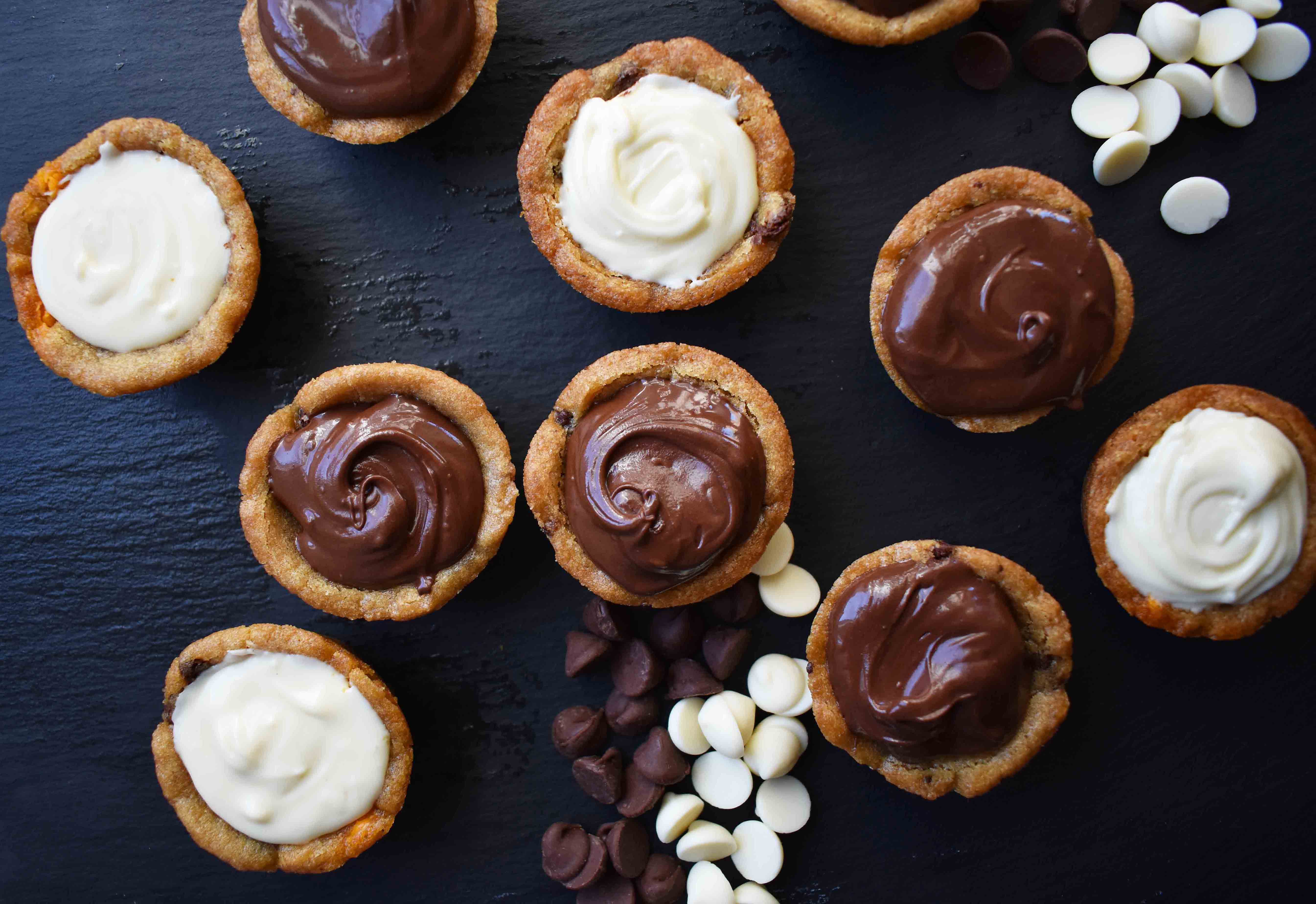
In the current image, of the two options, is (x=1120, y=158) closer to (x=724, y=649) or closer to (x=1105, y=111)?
(x=1105, y=111)

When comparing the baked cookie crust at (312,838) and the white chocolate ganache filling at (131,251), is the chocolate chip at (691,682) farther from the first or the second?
the white chocolate ganache filling at (131,251)

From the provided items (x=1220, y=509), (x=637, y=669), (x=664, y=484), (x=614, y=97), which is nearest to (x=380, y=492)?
(x=664, y=484)

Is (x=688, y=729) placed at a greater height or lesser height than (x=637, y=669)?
lesser

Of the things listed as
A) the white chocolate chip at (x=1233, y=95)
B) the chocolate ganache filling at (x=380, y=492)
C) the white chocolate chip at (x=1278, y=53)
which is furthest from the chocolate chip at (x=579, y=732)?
the white chocolate chip at (x=1278, y=53)

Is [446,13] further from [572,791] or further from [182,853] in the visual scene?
[182,853]

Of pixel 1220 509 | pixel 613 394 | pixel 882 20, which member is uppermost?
pixel 882 20

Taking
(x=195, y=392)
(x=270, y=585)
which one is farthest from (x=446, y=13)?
(x=270, y=585)

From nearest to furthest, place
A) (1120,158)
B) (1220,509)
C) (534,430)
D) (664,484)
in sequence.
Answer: (664,484) < (1220,509) < (1120,158) < (534,430)
